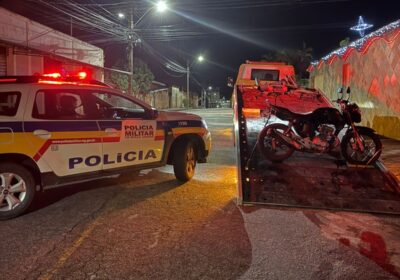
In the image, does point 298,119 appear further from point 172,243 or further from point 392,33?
point 392,33

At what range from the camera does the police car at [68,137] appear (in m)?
5.32

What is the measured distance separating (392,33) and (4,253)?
11.6 metres

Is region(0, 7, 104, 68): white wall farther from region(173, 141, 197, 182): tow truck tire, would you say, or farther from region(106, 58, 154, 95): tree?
region(173, 141, 197, 182): tow truck tire

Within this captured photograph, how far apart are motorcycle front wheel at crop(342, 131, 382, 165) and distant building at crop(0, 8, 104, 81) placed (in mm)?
10080

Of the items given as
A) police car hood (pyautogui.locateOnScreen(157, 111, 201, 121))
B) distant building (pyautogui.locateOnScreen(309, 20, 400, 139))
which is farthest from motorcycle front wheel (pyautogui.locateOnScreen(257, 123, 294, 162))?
distant building (pyautogui.locateOnScreen(309, 20, 400, 139))

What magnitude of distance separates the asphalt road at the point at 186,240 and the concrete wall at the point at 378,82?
285 inches

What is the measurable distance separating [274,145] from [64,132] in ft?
12.4

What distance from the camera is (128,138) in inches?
257

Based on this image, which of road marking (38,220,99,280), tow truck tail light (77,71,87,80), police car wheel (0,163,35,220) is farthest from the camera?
tow truck tail light (77,71,87,80)

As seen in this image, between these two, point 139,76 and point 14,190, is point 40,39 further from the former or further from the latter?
point 139,76

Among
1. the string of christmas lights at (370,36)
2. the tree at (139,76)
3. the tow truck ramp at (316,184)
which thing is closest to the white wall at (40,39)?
the tree at (139,76)

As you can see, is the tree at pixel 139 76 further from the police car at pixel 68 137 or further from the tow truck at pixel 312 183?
the tow truck at pixel 312 183

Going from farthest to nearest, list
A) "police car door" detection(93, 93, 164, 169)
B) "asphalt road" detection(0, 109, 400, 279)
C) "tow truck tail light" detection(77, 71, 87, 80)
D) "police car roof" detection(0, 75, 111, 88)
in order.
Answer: "tow truck tail light" detection(77, 71, 87, 80), "police car door" detection(93, 93, 164, 169), "police car roof" detection(0, 75, 111, 88), "asphalt road" detection(0, 109, 400, 279)

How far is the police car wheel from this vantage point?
5.27m
